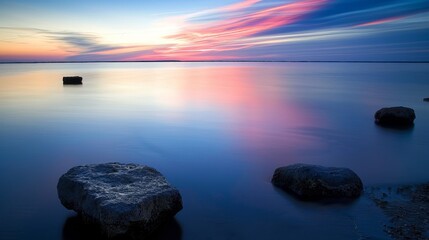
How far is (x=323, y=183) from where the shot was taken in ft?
27.3

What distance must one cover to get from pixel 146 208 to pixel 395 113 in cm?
1630

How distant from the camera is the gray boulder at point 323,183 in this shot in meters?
8.34

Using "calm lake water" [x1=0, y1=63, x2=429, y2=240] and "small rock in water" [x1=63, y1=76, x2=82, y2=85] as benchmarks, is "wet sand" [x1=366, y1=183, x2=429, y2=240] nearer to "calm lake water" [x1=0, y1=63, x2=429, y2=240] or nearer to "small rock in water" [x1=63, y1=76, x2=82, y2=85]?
"calm lake water" [x1=0, y1=63, x2=429, y2=240]

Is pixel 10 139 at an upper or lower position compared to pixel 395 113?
lower

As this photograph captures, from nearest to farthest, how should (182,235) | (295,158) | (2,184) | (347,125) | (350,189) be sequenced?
(182,235) → (350,189) → (2,184) → (295,158) → (347,125)

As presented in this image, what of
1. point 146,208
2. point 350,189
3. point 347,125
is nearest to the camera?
point 146,208

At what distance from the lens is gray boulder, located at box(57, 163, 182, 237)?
611cm

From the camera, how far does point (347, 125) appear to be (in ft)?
64.5

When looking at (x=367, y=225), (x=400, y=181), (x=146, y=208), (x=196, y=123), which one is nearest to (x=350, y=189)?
(x=367, y=225)

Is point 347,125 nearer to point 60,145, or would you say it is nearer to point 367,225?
point 367,225

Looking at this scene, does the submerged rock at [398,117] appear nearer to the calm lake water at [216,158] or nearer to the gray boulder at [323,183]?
the calm lake water at [216,158]

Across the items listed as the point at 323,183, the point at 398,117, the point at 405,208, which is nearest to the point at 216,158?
the point at 323,183

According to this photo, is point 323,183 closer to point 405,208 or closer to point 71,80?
point 405,208

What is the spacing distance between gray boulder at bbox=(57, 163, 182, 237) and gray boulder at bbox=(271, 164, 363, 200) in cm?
309
